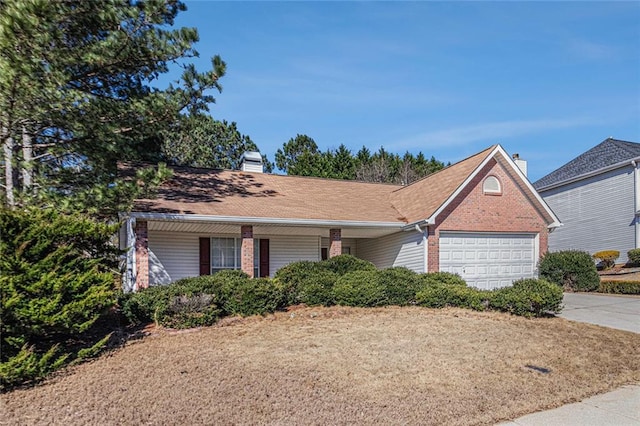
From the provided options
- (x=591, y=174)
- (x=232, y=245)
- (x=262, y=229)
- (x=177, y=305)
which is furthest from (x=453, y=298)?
(x=591, y=174)

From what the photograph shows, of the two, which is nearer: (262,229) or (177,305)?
(177,305)

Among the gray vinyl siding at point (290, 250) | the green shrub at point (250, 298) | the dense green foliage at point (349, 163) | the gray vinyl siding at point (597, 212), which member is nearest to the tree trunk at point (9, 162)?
the green shrub at point (250, 298)

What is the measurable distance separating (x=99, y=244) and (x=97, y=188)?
10.4 feet

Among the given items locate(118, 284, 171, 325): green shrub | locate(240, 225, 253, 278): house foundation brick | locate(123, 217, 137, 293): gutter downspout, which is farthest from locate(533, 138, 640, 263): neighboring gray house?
locate(123, 217, 137, 293): gutter downspout

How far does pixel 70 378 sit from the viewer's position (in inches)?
→ 252

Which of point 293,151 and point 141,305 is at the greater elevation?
point 293,151

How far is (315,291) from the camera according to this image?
11445 millimetres

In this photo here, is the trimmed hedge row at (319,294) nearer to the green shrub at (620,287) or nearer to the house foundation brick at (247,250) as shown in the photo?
the house foundation brick at (247,250)

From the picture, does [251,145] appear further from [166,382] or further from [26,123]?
[166,382]

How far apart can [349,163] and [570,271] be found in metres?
22.3

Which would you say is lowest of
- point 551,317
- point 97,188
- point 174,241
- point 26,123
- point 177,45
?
point 551,317

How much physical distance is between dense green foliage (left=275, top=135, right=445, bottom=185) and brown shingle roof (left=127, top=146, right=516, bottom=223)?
50.6 ft

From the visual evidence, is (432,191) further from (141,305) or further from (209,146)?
(209,146)

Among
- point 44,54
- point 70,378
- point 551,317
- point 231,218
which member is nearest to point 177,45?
point 44,54
